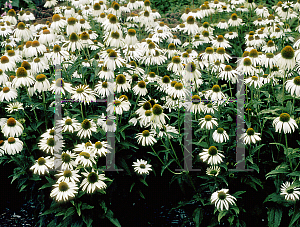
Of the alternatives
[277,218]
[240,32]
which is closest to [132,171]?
[277,218]

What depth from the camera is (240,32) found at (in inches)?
219

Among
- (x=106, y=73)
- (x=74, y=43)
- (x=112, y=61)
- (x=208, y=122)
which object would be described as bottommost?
(x=208, y=122)

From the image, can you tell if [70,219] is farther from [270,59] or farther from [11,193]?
[270,59]

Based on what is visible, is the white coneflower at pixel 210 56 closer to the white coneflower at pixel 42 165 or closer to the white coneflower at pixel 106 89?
the white coneflower at pixel 106 89

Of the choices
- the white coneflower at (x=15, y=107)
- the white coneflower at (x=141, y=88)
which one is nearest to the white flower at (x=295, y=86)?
the white coneflower at (x=141, y=88)

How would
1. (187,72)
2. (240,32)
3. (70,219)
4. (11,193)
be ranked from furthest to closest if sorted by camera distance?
(240,32) < (11,193) < (187,72) < (70,219)

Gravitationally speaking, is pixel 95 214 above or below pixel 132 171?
below

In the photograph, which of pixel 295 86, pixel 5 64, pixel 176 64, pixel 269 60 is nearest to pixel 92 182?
pixel 176 64

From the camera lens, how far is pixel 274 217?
272cm

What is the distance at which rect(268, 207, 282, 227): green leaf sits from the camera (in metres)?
2.67

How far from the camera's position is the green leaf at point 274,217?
267 cm

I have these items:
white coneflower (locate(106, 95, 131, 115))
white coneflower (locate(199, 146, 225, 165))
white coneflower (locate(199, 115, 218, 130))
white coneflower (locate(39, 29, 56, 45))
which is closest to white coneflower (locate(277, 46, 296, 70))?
white coneflower (locate(199, 115, 218, 130))

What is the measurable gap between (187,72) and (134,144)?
89 cm

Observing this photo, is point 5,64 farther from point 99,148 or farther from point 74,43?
point 99,148
